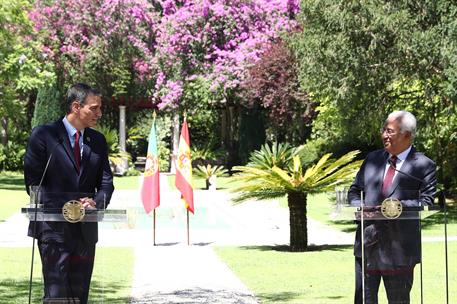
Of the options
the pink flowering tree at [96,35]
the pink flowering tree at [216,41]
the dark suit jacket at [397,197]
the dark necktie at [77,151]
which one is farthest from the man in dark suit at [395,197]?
the pink flowering tree at [96,35]

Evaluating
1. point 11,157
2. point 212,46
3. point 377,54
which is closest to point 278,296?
point 377,54

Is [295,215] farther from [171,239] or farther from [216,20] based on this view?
[216,20]

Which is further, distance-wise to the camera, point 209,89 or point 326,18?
point 209,89

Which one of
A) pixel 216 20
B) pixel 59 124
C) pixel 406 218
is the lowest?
pixel 406 218

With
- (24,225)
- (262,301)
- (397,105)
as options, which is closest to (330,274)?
(262,301)

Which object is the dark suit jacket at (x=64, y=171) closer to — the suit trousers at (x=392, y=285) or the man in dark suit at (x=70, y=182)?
the man in dark suit at (x=70, y=182)

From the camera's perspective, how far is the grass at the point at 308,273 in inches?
431

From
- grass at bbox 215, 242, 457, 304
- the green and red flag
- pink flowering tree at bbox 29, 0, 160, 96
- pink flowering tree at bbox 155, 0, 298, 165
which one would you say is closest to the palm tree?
grass at bbox 215, 242, 457, 304

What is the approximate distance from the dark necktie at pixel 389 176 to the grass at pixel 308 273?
2916 millimetres

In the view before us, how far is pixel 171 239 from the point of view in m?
19.6

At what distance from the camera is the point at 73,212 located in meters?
6.16

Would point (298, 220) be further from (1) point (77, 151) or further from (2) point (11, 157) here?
(2) point (11, 157)

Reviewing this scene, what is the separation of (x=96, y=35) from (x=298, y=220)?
37747 mm

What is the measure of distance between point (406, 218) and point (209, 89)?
4112 cm
